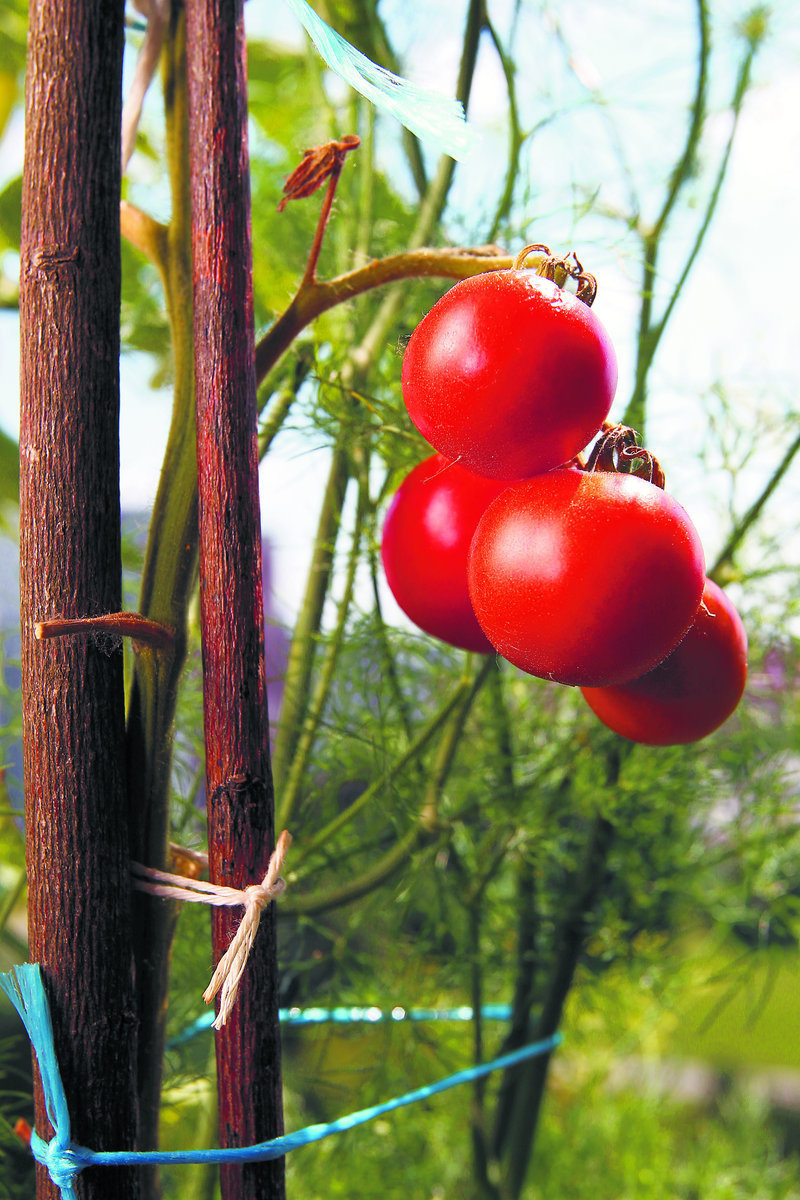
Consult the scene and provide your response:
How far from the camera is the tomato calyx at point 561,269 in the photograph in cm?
15

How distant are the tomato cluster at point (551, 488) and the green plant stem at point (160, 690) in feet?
0.18

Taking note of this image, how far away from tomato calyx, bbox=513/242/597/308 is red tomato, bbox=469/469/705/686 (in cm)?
4

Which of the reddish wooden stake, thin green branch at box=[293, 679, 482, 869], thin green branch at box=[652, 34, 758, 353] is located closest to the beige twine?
the reddish wooden stake

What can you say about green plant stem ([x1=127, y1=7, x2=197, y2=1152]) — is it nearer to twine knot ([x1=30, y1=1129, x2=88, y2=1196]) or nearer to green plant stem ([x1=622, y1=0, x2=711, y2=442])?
twine knot ([x1=30, y1=1129, x2=88, y2=1196])

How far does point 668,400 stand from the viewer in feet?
1.12

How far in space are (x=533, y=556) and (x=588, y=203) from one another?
16 centimetres

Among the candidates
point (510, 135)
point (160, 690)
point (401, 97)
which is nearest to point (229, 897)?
point (160, 690)

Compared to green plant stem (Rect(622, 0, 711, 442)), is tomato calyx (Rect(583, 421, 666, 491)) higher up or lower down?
lower down

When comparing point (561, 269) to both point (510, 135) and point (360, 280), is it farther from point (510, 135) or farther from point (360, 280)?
point (510, 135)

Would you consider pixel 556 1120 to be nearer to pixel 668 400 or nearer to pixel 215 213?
pixel 668 400

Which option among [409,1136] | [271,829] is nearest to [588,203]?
[271,829]

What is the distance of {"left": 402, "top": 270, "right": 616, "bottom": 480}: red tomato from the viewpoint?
0.14 meters

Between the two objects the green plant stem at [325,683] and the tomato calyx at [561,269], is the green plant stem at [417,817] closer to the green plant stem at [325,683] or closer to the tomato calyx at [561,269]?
→ the green plant stem at [325,683]

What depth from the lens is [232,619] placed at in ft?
0.55
